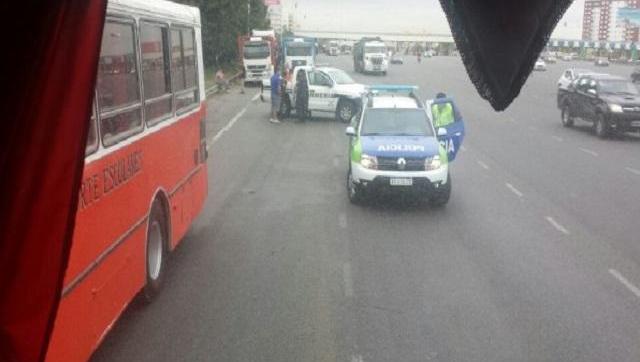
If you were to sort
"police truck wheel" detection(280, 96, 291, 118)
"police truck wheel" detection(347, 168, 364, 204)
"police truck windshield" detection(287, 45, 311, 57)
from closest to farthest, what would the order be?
"police truck wheel" detection(347, 168, 364, 204)
"police truck wheel" detection(280, 96, 291, 118)
"police truck windshield" detection(287, 45, 311, 57)

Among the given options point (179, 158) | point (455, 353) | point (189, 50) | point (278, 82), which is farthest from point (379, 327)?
point (278, 82)

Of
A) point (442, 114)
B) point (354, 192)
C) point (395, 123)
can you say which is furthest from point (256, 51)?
point (354, 192)

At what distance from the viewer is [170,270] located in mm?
9789

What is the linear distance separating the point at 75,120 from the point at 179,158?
24.5ft

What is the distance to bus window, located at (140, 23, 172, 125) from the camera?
26.3ft

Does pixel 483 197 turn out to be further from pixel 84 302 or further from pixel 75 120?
pixel 75 120

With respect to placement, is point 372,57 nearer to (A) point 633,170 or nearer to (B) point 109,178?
(A) point 633,170

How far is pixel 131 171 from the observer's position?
24.0 ft

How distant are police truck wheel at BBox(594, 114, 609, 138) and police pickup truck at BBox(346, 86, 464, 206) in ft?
41.4

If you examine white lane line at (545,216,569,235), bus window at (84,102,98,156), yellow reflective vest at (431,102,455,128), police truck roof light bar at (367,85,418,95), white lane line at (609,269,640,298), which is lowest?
white lane line at (545,216,569,235)

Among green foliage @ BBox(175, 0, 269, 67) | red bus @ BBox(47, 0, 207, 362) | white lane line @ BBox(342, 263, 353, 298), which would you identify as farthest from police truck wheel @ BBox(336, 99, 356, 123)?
white lane line @ BBox(342, 263, 353, 298)

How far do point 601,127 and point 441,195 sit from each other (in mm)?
14169

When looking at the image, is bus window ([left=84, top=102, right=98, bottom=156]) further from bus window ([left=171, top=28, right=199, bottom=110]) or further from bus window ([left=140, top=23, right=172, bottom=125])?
bus window ([left=171, top=28, right=199, bottom=110])

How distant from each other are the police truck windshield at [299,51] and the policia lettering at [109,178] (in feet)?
153
